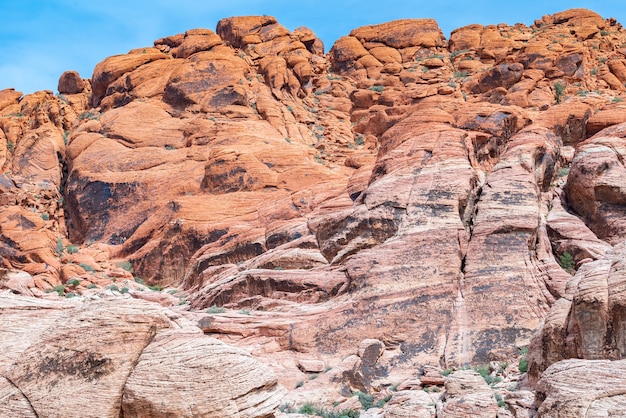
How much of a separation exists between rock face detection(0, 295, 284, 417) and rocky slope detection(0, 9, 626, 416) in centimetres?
38

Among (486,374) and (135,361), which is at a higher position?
(486,374)

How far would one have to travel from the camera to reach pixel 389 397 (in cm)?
2039

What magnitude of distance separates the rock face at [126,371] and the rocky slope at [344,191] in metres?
0.38

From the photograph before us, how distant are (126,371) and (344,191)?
2349 centimetres

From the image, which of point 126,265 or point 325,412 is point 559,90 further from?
point 325,412

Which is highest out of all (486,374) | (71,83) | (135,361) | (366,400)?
(71,83)

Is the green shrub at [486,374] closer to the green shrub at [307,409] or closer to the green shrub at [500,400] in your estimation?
the green shrub at [500,400]

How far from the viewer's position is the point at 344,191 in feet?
111

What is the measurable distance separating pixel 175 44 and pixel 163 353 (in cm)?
4598

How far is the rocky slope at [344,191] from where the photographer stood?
23.5 meters

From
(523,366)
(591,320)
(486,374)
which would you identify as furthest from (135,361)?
(523,366)

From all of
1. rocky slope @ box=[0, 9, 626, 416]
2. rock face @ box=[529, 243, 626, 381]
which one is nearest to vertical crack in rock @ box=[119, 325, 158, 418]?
rocky slope @ box=[0, 9, 626, 416]

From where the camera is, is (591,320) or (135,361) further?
(591,320)

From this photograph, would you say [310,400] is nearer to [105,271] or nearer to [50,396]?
[50,396]
